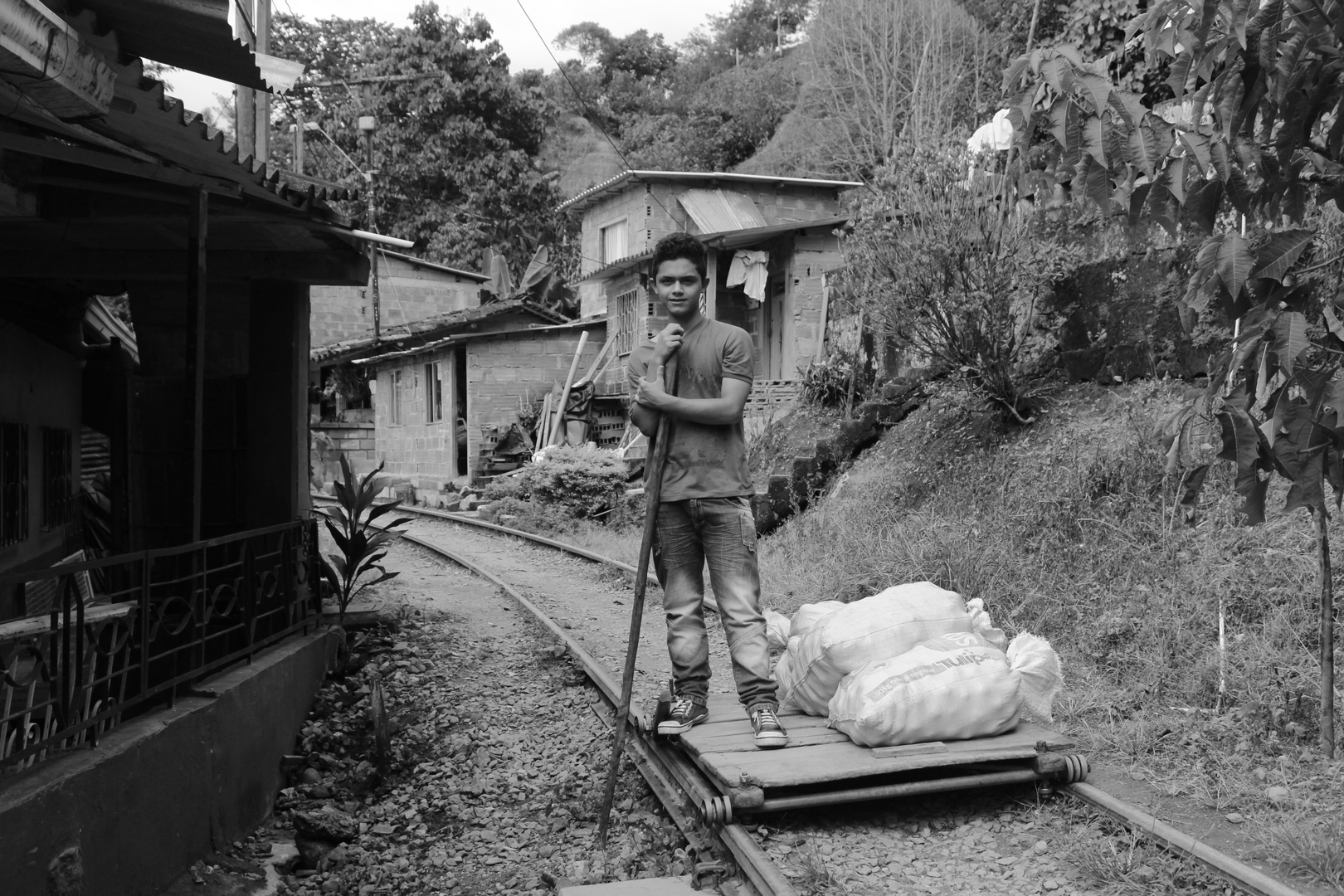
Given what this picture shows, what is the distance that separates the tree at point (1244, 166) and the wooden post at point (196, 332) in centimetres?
386

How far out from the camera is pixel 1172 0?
10.4 feet

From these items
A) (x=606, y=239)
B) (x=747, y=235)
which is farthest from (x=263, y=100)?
(x=606, y=239)

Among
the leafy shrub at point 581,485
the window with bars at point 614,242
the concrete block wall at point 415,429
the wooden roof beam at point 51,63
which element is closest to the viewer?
the wooden roof beam at point 51,63

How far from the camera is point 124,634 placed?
449cm

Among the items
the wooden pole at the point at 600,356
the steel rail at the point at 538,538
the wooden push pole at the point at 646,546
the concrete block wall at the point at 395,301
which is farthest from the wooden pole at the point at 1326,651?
the concrete block wall at the point at 395,301

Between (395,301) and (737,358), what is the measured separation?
2901 cm

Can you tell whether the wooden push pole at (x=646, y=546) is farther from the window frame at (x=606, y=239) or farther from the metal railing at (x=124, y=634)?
the window frame at (x=606, y=239)

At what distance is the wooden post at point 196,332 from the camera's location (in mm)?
5188

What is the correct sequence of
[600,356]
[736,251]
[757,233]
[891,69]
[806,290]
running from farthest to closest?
1. [891,69]
2. [600,356]
3. [736,251]
4. [806,290]
5. [757,233]

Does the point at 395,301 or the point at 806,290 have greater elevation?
the point at 395,301

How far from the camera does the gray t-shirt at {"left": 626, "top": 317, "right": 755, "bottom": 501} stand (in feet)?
15.2

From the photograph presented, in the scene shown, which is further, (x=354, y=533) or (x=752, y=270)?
(x=752, y=270)

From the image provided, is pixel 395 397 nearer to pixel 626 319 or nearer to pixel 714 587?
pixel 626 319

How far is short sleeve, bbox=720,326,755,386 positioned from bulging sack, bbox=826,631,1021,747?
1.41m
